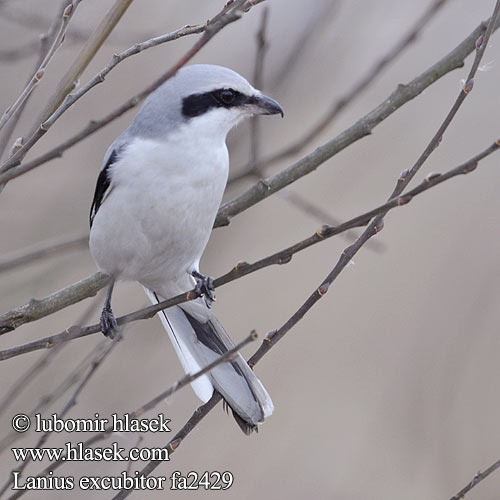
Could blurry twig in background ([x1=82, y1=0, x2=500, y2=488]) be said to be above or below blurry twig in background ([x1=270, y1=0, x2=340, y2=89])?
below

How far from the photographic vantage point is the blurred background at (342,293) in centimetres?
399

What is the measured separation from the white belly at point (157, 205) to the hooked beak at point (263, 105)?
0.19 metres

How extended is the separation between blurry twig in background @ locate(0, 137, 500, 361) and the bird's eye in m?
0.86

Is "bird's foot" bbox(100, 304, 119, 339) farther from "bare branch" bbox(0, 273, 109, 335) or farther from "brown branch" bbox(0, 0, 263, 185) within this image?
"brown branch" bbox(0, 0, 263, 185)

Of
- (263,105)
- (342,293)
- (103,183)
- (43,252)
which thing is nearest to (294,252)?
(43,252)

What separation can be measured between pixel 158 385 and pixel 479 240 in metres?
2.66

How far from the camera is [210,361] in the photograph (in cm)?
273

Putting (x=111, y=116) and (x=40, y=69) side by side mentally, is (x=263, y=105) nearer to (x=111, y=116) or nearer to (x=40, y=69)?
(x=40, y=69)

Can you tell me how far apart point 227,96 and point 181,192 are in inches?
15.9

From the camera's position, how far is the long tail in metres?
2.41

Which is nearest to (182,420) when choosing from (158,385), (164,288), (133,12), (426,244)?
(158,385)

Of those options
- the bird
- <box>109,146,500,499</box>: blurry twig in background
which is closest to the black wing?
the bird

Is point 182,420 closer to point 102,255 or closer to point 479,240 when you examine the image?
point 102,255

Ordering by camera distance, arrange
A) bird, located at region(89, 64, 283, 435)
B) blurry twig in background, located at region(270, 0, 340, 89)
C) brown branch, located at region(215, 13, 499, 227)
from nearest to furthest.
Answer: brown branch, located at region(215, 13, 499, 227) → blurry twig in background, located at region(270, 0, 340, 89) → bird, located at region(89, 64, 283, 435)
